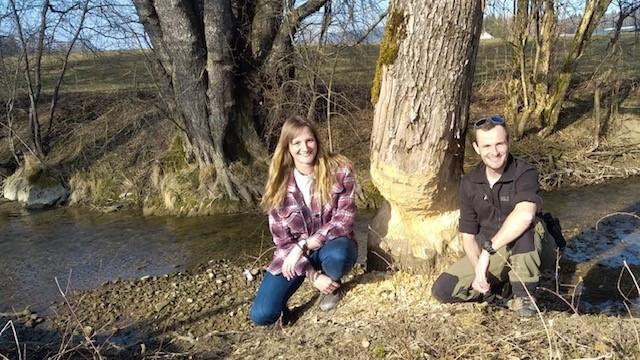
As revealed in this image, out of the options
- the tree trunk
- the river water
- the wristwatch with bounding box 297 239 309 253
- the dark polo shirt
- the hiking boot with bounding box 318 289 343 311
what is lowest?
the river water

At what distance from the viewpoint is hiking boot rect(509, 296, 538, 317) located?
3.49 meters

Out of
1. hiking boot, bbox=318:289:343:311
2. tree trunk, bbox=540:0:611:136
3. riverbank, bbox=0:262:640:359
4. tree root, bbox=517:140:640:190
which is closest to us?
riverbank, bbox=0:262:640:359

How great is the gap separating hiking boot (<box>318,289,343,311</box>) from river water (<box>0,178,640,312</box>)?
1876mm

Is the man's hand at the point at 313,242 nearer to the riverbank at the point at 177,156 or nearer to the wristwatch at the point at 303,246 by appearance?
the wristwatch at the point at 303,246

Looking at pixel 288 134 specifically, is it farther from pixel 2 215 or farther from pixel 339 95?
pixel 2 215

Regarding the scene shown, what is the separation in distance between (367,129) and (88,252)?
577cm

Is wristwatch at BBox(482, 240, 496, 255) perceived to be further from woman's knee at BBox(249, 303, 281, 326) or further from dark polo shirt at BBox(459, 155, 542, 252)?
woman's knee at BBox(249, 303, 281, 326)

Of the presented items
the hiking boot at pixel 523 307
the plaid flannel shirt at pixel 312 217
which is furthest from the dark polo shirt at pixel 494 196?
the plaid flannel shirt at pixel 312 217

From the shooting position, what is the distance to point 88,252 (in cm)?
780

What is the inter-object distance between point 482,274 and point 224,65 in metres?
6.21

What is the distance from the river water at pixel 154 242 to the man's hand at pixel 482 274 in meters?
2.10

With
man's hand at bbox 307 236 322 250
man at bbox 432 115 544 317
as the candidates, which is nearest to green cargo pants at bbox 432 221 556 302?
man at bbox 432 115 544 317

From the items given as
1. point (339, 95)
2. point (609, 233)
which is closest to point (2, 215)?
point (339, 95)

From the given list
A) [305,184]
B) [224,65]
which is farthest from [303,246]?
[224,65]
